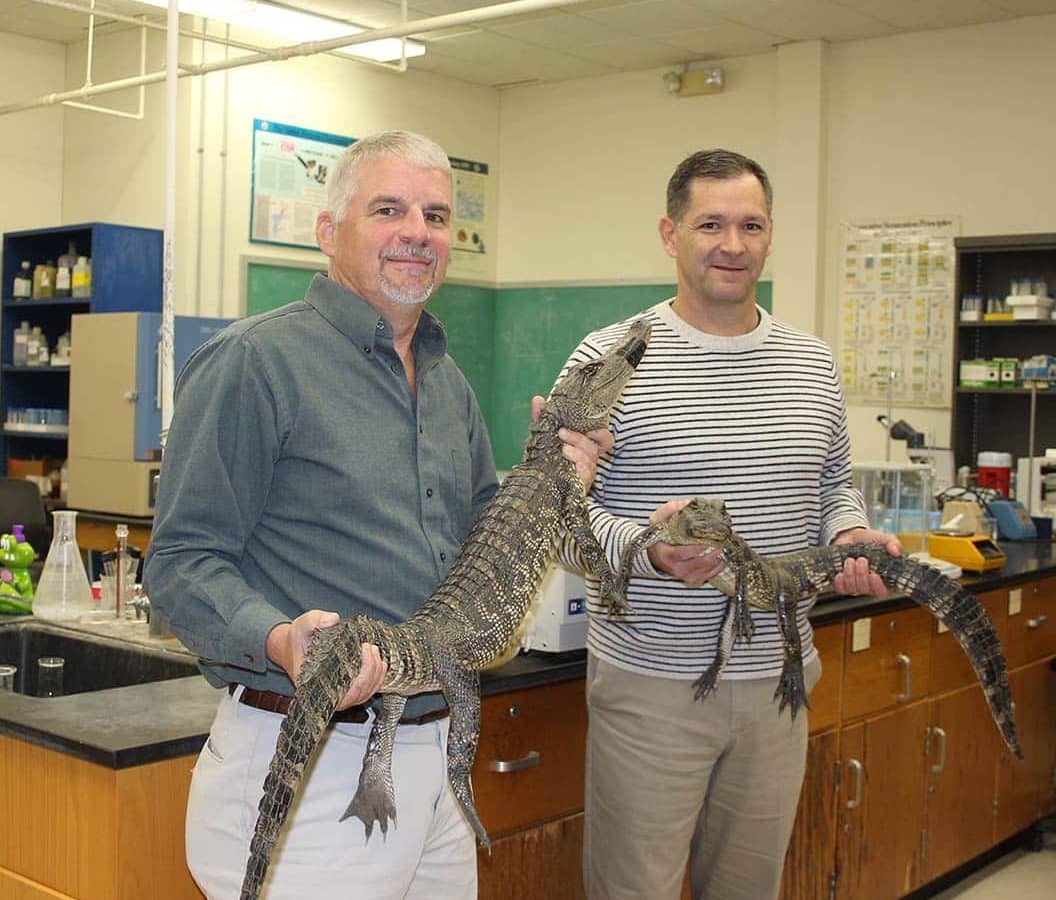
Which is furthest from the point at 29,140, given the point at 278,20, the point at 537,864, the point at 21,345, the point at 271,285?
the point at 537,864

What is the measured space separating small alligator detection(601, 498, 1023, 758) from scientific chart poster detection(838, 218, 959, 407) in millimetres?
4738

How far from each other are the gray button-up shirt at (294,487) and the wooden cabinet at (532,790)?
903 mm

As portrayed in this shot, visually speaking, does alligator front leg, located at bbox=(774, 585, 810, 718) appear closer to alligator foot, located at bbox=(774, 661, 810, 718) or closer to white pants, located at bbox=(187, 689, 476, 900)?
alligator foot, located at bbox=(774, 661, 810, 718)

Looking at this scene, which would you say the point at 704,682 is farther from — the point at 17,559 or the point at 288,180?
the point at 288,180

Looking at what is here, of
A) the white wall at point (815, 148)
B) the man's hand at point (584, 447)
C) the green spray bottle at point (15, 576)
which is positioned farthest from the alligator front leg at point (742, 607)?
the white wall at point (815, 148)

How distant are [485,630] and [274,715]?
0.33 meters

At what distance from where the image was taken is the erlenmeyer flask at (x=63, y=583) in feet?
11.5

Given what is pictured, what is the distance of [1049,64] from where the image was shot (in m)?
7.06

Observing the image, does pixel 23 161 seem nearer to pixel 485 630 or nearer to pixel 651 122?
pixel 651 122

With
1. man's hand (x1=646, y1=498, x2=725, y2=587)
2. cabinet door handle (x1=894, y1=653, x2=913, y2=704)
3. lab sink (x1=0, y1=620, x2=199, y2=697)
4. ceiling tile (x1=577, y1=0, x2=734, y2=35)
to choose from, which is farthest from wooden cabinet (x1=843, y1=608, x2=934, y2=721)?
ceiling tile (x1=577, y1=0, x2=734, y2=35)

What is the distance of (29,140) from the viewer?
26.8ft

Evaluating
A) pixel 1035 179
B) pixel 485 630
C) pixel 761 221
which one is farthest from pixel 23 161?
pixel 485 630

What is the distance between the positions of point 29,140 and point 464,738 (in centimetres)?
723

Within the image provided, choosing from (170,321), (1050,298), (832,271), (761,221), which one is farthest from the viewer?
(832,271)
